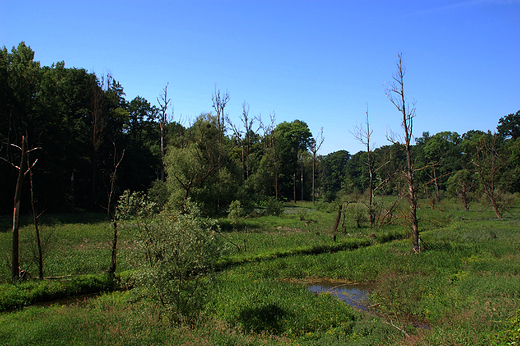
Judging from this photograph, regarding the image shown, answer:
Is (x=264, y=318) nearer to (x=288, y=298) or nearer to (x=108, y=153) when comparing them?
(x=288, y=298)

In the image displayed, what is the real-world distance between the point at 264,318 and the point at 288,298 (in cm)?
206

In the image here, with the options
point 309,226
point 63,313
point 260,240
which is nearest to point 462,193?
point 309,226

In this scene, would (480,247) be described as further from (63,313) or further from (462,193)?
(462,193)

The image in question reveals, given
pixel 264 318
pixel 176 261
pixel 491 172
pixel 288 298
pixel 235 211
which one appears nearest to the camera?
pixel 176 261

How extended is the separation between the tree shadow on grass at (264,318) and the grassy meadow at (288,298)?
0.13ft

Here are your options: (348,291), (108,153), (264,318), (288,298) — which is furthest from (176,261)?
(108,153)

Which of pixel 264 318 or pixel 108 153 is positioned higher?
pixel 108 153

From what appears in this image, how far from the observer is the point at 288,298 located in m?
14.0

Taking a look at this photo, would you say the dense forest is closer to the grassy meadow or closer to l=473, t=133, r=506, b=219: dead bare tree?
l=473, t=133, r=506, b=219: dead bare tree

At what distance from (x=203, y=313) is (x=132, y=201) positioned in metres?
5.04

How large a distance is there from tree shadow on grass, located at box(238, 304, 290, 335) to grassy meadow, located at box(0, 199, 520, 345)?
0.04 meters

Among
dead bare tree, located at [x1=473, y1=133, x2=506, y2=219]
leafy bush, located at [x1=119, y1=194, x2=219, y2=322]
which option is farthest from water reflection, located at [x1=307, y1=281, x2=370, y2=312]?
dead bare tree, located at [x1=473, y1=133, x2=506, y2=219]

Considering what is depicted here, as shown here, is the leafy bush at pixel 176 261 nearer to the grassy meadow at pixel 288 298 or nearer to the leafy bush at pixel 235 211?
the grassy meadow at pixel 288 298

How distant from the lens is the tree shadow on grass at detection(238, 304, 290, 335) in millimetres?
11594
